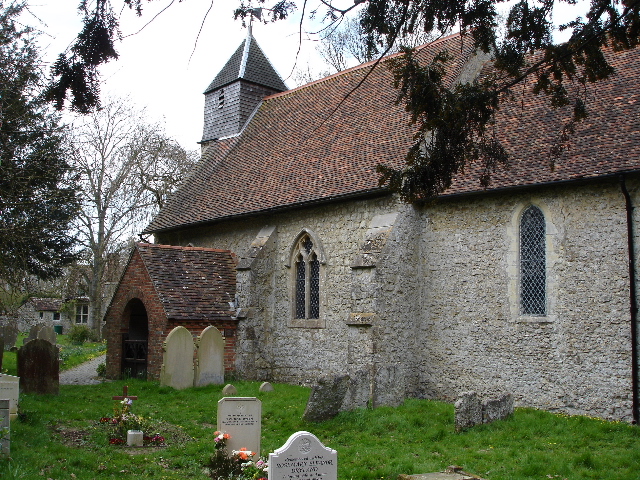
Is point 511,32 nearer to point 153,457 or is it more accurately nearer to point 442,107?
point 442,107

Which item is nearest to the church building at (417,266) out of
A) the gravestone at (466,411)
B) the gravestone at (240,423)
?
the gravestone at (466,411)

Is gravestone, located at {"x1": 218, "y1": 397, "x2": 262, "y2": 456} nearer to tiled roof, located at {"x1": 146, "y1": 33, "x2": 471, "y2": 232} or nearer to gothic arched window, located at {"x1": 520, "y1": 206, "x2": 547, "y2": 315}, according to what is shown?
gothic arched window, located at {"x1": 520, "y1": 206, "x2": 547, "y2": 315}

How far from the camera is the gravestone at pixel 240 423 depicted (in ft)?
28.5

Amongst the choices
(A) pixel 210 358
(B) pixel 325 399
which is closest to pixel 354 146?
(A) pixel 210 358

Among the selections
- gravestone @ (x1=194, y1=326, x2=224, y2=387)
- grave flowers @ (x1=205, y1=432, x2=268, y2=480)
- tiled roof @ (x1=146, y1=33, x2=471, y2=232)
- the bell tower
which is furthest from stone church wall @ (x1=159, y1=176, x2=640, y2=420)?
the bell tower

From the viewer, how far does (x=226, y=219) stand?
60.7 feet

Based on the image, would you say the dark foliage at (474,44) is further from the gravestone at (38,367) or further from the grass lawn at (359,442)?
the gravestone at (38,367)

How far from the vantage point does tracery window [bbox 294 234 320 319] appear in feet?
54.0

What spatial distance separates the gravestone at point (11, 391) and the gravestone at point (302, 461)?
624 centimetres

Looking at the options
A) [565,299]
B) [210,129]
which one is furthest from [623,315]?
[210,129]

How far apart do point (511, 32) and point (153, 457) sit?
7.50 m

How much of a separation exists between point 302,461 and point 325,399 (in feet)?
16.7

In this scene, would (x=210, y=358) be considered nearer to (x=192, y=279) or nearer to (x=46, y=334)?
(x=192, y=279)

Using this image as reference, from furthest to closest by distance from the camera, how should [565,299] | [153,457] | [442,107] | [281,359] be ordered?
[281,359] → [565,299] → [153,457] → [442,107]
